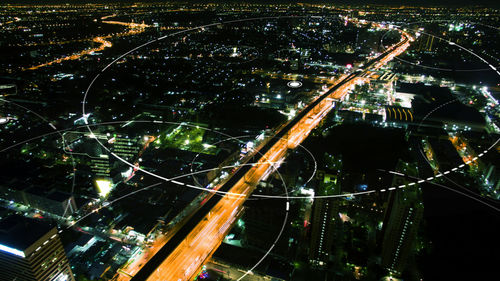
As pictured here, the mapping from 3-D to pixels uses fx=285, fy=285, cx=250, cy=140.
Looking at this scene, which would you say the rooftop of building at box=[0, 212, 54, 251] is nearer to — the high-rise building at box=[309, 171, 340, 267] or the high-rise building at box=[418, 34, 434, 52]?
the high-rise building at box=[309, 171, 340, 267]

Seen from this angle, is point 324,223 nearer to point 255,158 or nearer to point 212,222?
point 212,222

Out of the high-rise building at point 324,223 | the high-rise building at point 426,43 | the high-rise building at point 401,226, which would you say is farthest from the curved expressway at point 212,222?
the high-rise building at point 426,43

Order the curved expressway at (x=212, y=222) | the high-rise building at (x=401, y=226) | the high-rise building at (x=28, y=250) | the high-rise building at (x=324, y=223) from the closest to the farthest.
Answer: the high-rise building at (x=28, y=250) < the curved expressway at (x=212, y=222) < the high-rise building at (x=401, y=226) < the high-rise building at (x=324, y=223)

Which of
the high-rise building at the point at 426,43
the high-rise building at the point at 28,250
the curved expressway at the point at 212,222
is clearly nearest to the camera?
the high-rise building at the point at 28,250

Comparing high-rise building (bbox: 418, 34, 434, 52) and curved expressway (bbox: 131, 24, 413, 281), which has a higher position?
high-rise building (bbox: 418, 34, 434, 52)

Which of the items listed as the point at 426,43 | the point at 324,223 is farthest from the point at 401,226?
the point at 426,43

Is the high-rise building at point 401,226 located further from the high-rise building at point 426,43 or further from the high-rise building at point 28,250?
the high-rise building at point 426,43

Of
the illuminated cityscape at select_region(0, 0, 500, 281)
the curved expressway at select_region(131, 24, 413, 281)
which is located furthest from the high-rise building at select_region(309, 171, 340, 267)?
the curved expressway at select_region(131, 24, 413, 281)

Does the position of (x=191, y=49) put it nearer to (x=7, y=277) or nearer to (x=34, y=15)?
(x=7, y=277)
